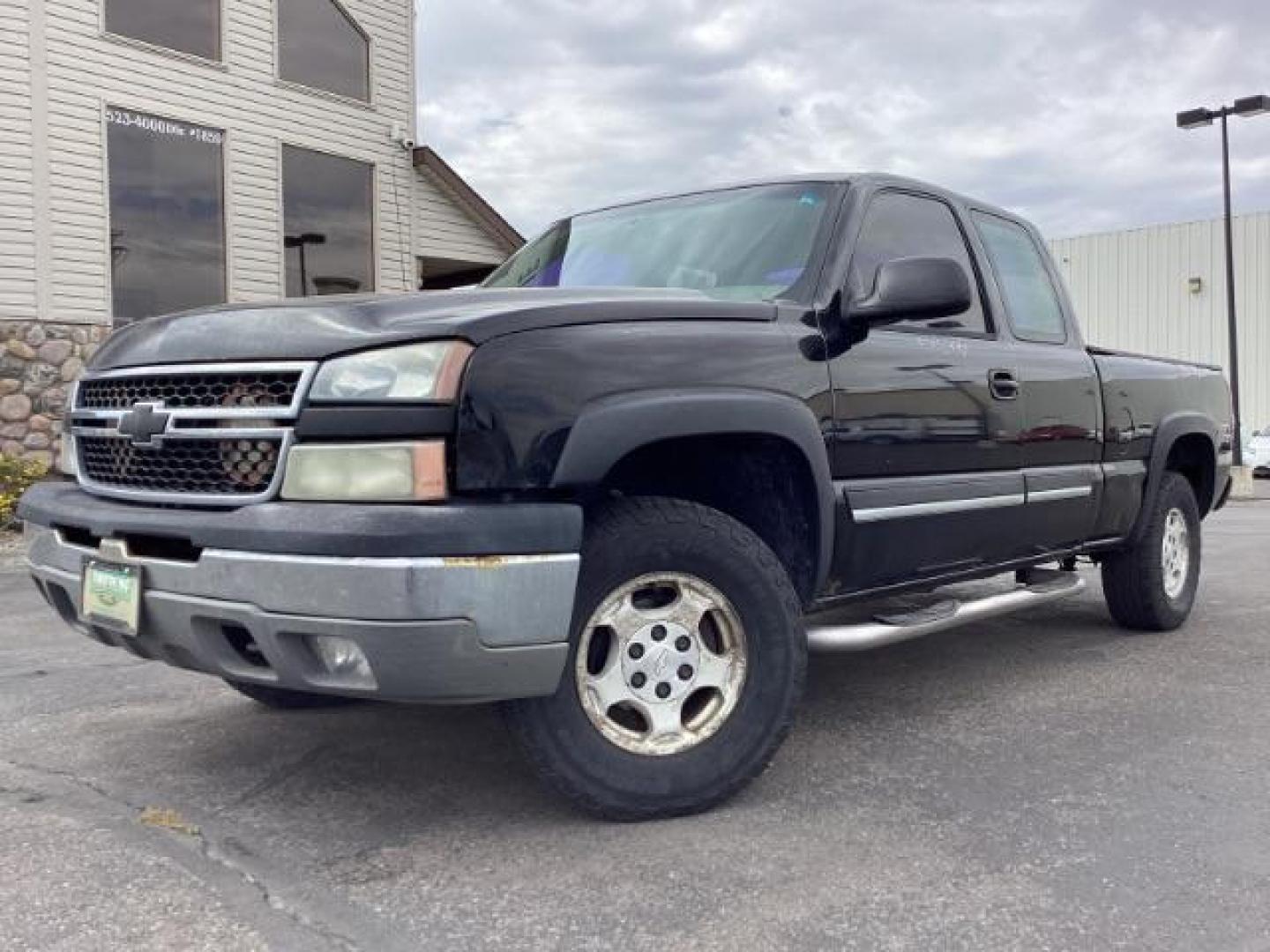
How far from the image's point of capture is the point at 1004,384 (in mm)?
4312

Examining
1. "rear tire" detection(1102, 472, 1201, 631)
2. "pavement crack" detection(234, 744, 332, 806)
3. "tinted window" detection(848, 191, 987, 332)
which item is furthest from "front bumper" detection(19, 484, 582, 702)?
"rear tire" detection(1102, 472, 1201, 631)

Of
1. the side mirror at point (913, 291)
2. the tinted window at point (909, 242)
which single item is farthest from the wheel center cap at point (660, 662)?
the tinted window at point (909, 242)

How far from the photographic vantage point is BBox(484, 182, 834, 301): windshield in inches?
151

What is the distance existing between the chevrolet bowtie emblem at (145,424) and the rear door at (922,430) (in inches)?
72.4

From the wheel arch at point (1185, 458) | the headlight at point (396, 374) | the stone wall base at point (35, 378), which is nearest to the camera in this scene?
the headlight at point (396, 374)

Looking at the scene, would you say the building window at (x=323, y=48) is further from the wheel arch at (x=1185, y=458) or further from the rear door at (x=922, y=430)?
the rear door at (x=922, y=430)

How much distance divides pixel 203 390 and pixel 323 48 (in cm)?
1196

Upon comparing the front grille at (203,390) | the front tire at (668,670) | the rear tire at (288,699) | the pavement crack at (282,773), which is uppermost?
the front grille at (203,390)

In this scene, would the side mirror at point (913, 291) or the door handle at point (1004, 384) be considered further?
the door handle at point (1004, 384)

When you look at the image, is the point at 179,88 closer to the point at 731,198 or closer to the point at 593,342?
the point at 731,198

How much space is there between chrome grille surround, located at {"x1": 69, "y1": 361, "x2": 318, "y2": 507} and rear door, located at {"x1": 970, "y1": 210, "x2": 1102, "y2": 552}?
275cm

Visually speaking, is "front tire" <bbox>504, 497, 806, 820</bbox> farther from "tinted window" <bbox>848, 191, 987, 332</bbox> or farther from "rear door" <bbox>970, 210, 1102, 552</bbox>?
"rear door" <bbox>970, 210, 1102, 552</bbox>

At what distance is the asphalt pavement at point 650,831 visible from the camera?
251 cm

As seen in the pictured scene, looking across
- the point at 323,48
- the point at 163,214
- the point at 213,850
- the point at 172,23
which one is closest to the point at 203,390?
the point at 213,850
